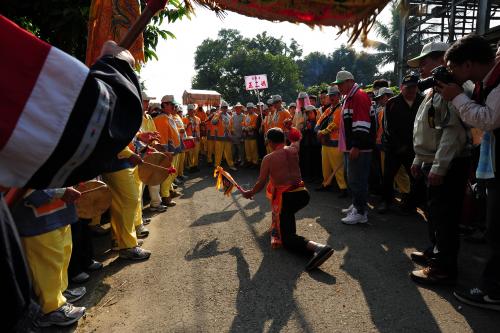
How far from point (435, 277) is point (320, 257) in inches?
43.4

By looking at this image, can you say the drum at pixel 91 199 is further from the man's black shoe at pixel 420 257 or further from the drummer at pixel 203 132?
the drummer at pixel 203 132

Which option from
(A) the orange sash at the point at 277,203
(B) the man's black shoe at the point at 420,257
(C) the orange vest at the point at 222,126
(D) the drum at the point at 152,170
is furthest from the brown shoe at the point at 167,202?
(C) the orange vest at the point at 222,126

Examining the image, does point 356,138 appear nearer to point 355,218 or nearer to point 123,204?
point 355,218

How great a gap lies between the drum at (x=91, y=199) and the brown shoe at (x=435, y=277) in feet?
10.2

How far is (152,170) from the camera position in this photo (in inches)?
181

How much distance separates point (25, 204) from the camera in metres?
2.77

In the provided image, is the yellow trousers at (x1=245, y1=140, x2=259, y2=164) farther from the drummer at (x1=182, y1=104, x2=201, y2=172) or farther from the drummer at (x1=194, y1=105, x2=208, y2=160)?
the drummer at (x1=194, y1=105, x2=208, y2=160)

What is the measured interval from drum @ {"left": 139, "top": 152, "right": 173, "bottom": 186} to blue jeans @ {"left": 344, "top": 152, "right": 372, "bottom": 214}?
2.71m

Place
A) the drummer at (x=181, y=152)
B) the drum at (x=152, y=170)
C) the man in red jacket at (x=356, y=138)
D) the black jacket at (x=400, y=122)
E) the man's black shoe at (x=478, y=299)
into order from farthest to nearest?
the drummer at (x=181, y=152) < the black jacket at (x=400, y=122) < the man in red jacket at (x=356, y=138) < the drum at (x=152, y=170) < the man's black shoe at (x=478, y=299)

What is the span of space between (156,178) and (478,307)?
363cm

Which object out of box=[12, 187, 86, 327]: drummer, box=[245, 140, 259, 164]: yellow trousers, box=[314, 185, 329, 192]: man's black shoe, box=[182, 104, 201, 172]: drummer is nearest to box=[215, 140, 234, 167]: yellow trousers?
box=[245, 140, 259, 164]: yellow trousers

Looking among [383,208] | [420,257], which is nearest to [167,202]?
[383,208]

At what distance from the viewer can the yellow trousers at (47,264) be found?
2834mm

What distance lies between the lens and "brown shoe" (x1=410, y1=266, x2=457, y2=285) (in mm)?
3527
